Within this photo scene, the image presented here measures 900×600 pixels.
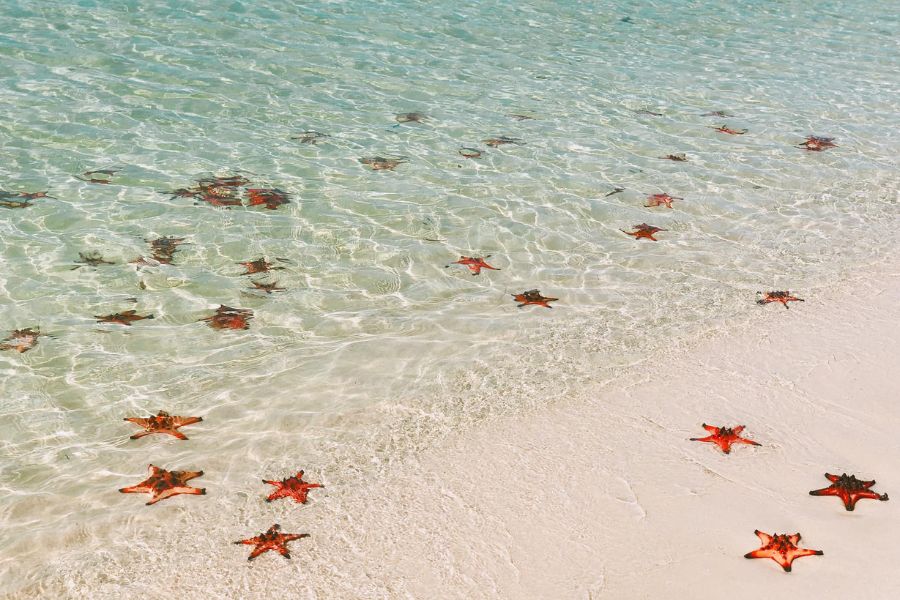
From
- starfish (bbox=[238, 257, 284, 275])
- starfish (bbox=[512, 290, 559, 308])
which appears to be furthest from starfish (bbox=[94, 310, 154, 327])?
A: starfish (bbox=[512, 290, 559, 308])

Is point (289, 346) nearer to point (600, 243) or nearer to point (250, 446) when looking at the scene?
point (250, 446)

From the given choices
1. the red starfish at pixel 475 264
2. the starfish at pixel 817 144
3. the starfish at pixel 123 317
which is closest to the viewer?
the starfish at pixel 123 317

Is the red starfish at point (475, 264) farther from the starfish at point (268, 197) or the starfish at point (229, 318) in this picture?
the starfish at point (268, 197)

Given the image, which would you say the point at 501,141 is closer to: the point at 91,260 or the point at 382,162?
the point at 382,162

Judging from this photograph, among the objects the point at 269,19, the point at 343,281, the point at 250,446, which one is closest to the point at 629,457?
the point at 250,446

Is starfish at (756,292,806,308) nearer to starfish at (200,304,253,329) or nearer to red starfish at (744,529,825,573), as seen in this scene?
red starfish at (744,529,825,573)

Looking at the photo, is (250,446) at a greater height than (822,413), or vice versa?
(822,413)

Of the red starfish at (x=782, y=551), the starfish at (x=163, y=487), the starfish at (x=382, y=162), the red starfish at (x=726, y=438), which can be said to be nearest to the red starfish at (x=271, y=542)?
the starfish at (x=163, y=487)

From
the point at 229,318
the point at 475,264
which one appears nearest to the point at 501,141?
the point at 475,264
